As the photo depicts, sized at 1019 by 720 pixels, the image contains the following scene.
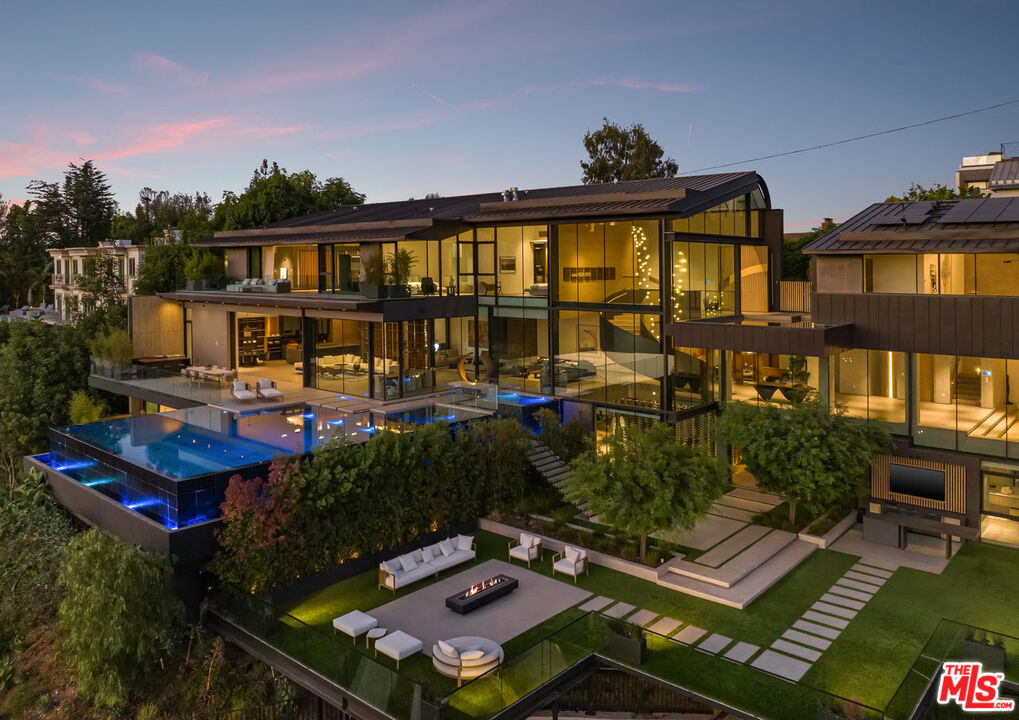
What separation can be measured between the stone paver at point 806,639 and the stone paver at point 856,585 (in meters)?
2.91

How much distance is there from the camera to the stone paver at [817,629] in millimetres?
14016

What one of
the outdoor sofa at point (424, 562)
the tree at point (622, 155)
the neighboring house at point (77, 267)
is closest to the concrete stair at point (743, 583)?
the outdoor sofa at point (424, 562)

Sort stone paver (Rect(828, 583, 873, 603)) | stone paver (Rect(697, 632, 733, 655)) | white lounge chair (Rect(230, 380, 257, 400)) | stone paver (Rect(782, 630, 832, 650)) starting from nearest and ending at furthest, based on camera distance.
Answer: stone paver (Rect(697, 632, 733, 655)) → stone paver (Rect(782, 630, 832, 650)) → stone paver (Rect(828, 583, 873, 603)) → white lounge chair (Rect(230, 380, 257, 400))

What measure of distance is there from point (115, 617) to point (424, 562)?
656 cm

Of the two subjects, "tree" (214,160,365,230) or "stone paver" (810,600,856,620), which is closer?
"stone paver" (810,600,856,620)

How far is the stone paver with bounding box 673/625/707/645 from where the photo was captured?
547 inches

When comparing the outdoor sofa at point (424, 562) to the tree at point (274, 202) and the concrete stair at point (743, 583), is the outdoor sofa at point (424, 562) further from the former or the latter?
the tree at point (274, 202)

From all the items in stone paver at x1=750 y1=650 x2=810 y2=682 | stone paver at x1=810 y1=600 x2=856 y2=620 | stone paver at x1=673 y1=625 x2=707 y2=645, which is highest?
stone paver at x1=810 y1=600 x2=856 y2=620

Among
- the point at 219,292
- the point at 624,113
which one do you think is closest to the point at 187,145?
the point at 219,292

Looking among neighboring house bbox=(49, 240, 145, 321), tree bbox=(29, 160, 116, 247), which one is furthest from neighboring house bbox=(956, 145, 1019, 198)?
tree bbox=(29, 160, 116, 247)

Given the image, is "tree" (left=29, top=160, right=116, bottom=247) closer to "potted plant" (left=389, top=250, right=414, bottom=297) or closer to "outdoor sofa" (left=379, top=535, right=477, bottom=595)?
"potted plant" (left=389, top=250, right=414, bottom=297)

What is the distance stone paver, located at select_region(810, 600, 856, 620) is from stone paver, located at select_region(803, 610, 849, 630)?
175mm

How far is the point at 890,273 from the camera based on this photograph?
20.2 m

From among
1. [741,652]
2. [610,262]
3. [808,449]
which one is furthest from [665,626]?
[610,262]
